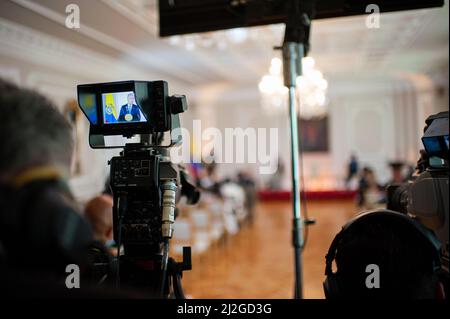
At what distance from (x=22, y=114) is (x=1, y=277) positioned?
1.20 feet

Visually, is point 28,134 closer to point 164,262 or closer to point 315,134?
point 164,262

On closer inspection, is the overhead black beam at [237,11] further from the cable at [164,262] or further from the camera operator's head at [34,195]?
the camera operator's head at [34,195]

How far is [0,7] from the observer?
1.52 meters

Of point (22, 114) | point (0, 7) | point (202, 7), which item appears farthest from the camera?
point (202, 7)

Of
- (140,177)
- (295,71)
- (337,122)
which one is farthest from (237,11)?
(337,122)

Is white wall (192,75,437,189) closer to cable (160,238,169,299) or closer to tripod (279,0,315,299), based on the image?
tripod (279,0,315,299)

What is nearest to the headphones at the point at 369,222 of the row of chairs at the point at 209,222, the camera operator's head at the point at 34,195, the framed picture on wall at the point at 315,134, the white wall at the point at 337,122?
the camera operator's head at the point at 34,195

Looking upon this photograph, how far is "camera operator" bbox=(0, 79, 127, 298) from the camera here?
805 mm

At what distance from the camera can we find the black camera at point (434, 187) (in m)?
1.20

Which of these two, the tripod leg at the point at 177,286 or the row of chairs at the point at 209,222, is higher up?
the tripod leg at the point at 177,286

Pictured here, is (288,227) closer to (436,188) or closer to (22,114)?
(436,188)

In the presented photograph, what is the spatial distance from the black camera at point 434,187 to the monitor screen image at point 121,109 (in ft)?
3.17

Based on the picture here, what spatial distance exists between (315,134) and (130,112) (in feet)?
38.9
